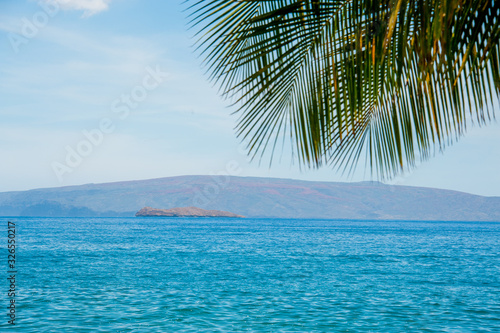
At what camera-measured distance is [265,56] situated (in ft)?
6.46

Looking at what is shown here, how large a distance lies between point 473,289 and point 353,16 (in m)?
26.7

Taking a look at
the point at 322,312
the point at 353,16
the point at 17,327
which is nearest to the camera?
the point at 353,16

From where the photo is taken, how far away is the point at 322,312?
18.1m

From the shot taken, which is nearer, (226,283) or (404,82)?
(404,82)

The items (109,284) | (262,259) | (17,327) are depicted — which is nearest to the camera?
(17,327)

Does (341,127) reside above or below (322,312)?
above

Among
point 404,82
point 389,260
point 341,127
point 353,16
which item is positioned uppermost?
point 353,16

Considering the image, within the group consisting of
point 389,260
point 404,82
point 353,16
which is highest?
point 353,16

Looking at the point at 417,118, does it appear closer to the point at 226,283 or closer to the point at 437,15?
the point at 437,15

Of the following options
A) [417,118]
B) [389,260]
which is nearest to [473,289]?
[389,260]

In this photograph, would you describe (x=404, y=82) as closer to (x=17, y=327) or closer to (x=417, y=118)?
(x=417, y=118)

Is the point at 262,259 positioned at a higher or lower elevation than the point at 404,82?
lower

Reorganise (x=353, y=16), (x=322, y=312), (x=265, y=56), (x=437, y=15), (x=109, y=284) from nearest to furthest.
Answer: (x=437, y=15) < (x=353, y=16) < (x=265, y=56) < (x=322, y=312) < (x=109, y=284)

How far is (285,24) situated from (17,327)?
615 inches
